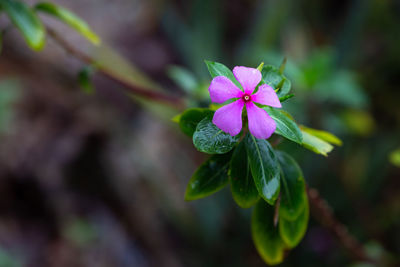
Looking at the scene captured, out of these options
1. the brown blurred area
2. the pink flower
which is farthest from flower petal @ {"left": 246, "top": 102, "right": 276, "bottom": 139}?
the brown blurred area

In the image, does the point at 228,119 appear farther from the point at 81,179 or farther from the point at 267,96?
Result: the point at 81,179

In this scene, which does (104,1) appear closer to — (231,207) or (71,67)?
(71,67)

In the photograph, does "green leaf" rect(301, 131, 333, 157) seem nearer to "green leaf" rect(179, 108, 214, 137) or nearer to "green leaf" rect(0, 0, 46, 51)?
"green leaf" rect(179, 108, 214, 137)

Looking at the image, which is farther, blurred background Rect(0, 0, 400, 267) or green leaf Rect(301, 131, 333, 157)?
blurred background Rect(0, 0, 400, 267)

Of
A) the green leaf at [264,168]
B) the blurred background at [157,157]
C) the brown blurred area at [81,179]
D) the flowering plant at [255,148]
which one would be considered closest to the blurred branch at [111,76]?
the flowering plant at [255,148]

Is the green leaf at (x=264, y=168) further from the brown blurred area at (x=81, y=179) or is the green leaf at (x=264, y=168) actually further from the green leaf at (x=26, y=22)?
the brown blurred area at (x=81, y=179)
